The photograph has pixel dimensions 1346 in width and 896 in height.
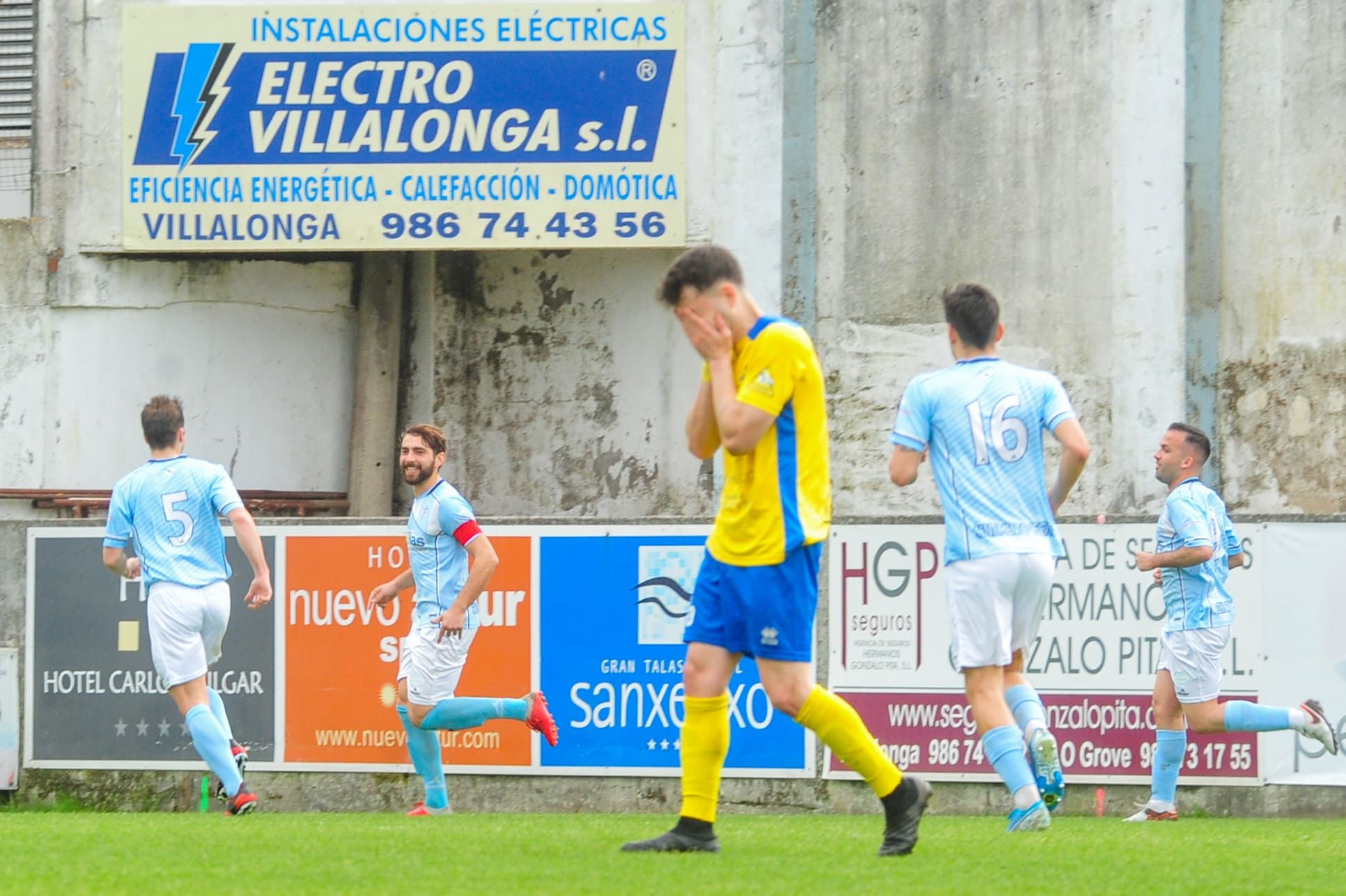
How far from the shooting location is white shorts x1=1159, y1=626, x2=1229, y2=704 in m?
9.40

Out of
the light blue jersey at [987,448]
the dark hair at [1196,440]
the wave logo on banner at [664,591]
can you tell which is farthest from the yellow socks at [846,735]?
the wave logo on banner at [664,591]

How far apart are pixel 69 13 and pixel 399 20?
2.46m

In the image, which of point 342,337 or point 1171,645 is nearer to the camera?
point 1171,645

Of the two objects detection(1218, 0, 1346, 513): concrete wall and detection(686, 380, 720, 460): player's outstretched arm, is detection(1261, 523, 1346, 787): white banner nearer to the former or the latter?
detection(1218, 0, 1346, 513): concrete wall

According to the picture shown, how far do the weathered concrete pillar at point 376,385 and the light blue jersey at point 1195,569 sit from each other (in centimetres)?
683

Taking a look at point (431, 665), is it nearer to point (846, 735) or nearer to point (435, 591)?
point (435, 591)

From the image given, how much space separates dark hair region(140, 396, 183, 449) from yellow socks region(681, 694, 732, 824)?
4141 millimetres

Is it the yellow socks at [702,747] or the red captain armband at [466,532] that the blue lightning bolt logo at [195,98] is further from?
the yellow socks at [702,747]

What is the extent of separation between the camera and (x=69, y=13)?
1391cm

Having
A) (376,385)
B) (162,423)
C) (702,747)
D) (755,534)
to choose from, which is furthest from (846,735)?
(376,385)

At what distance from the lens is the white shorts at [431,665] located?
31.1ft

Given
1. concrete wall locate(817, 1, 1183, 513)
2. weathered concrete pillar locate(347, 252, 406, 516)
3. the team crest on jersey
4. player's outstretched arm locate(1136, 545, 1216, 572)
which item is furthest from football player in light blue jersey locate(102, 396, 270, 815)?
concrete wall locate(817, 1, 1183, 513)

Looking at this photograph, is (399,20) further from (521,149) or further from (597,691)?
(597,691)

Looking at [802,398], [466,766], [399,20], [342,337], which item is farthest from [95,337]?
[802,398]
